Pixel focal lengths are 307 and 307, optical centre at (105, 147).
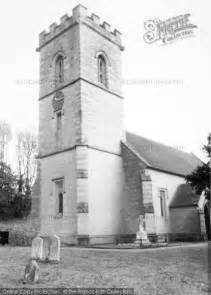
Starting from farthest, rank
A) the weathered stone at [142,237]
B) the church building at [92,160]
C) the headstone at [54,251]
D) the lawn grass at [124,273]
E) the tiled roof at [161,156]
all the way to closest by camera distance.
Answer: the tiled roof at [161,156] → the church building at [92,160] → the weathered stone at [142,237] → the headstone at [54,251] → the lawn grass at [124,273]

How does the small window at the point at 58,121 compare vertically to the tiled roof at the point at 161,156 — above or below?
above

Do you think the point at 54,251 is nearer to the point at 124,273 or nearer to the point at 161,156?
the point at 124,273

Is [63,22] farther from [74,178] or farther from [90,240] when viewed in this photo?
[90,240]

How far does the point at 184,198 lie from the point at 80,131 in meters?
10.7

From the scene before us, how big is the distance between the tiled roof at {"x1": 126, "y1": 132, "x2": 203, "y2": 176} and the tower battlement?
858 centimetres

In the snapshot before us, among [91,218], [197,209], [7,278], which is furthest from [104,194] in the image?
[7,278]

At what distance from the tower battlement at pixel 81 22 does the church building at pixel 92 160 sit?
8cm

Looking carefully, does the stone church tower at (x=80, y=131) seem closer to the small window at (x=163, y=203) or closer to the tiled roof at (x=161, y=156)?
the tiled roof at (x=161, y=156)

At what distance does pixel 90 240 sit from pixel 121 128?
9410 millimetres

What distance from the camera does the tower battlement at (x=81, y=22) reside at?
75.0 ft

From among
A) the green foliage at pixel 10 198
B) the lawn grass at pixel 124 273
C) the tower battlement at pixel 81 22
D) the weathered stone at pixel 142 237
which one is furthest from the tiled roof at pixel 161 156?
the green foliage at pixel 10 198

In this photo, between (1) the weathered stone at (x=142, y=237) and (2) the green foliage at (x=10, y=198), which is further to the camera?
(2) the green foliage at (x=10, y=198)

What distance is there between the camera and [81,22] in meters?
22.7

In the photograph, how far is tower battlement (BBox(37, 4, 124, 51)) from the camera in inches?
901
